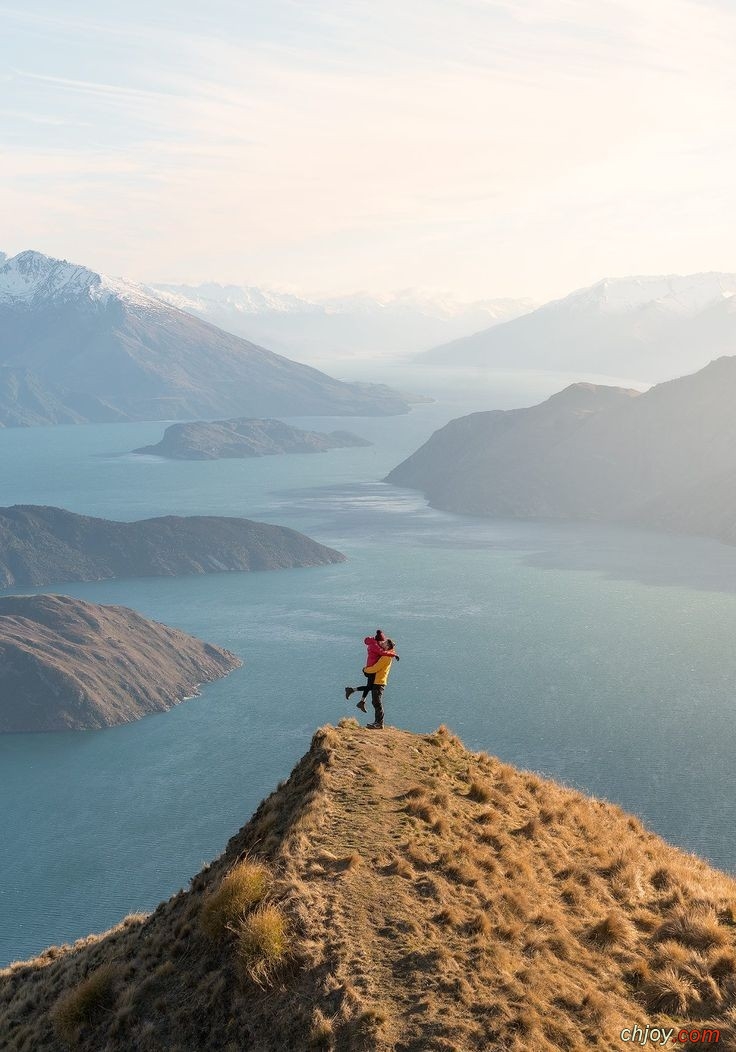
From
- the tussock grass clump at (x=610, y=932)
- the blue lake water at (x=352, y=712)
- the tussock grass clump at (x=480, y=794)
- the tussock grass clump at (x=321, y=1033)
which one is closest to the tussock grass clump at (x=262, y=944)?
the tussock grass clump at (x=321, y=1033)

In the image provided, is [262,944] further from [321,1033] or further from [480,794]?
[480,794]

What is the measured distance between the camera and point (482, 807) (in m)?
20.5

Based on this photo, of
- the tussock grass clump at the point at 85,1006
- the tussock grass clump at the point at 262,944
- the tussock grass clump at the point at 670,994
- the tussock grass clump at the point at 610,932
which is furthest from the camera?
the tussock grass clump at the point at 610,932

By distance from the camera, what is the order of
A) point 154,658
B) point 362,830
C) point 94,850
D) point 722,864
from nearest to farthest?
1. point 362,830
2. point 722,864
3. point 94,850
4. point 154,658

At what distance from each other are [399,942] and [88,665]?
11906 cm

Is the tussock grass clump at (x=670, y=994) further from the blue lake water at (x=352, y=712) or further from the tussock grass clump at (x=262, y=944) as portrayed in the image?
the blue lake water at (x=352, y=712)

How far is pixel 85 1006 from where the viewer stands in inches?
635

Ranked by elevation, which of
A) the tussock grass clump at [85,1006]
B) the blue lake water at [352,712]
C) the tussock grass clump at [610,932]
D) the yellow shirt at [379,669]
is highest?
the yellow shirt at [379,669]

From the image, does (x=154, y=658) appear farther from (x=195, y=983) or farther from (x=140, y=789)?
(x=195, y=983)

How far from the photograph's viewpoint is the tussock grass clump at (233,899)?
1512 centimetres

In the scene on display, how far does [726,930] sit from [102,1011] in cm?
1058

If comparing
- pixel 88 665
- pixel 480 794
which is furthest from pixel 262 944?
pixel 88 665

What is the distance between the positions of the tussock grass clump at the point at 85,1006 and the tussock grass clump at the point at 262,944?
3.12m

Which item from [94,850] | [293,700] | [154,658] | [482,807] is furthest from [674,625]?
[482,807]
